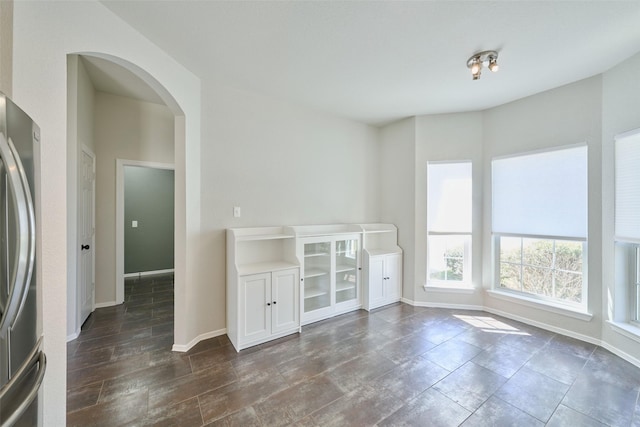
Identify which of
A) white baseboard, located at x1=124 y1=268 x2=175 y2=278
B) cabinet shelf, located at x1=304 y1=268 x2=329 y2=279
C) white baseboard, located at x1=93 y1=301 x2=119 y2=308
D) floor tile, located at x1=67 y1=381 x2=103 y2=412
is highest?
cabinet shelf, located at x1=304 y1=268 x2=329 y2=279

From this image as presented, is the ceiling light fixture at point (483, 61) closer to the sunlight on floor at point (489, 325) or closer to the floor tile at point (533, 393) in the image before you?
the floor tile at point (533, 393)

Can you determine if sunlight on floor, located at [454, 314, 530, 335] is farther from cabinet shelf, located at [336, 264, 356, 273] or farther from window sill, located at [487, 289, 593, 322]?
cabinet shelf, located at [336, 264, 356, 273]

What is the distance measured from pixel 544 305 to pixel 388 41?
335cm

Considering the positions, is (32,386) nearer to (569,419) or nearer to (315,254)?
(315,254)

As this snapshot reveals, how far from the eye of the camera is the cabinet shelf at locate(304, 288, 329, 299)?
10.3ft

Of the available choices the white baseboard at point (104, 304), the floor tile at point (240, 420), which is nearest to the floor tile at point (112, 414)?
the floor tile at point (240, 420)

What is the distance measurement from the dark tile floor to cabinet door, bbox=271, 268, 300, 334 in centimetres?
19

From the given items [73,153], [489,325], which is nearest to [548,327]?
[489,325]

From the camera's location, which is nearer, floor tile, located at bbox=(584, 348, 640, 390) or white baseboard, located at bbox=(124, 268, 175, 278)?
floor tile, located at bbox=(584, 348, 640, 390)

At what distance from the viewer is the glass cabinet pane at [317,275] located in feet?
10.4

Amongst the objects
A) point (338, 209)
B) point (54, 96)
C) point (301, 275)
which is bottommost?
point (301, 275)

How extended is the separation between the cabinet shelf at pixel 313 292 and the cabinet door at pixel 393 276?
1.01 metres

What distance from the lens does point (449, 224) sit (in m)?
3.62

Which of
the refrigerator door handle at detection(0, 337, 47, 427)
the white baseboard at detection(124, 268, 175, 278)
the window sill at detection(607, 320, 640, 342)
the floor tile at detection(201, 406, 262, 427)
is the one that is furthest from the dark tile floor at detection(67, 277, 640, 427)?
the white baseboard at detection(124, 268, 175, 278)
